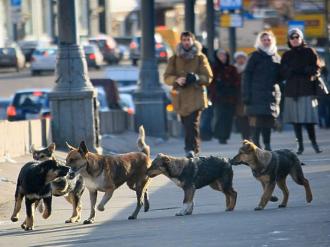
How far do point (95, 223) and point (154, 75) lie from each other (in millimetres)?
14884

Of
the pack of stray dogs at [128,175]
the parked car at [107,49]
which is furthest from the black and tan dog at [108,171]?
the parked car at [107,49]

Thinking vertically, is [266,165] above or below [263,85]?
below

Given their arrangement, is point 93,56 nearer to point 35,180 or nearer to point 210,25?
point 210,25

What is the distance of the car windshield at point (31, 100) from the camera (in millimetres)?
33344

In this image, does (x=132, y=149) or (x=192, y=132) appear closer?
(x=192, y=132)

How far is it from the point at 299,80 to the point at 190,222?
711 centimetres

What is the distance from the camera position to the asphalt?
10570mm

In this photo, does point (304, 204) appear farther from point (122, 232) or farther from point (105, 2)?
point (105, 2)

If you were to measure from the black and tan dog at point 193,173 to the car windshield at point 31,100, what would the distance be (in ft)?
66.3

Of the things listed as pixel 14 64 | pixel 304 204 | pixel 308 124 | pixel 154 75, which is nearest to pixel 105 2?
pixel 14 64

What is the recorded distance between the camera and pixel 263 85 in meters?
18.4

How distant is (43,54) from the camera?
64.2 m

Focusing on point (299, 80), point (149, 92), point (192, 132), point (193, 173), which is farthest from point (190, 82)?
point (149, 92)

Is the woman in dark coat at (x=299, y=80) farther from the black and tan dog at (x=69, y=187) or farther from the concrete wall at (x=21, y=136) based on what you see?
the black and tan dog at (x=69, y=187)
